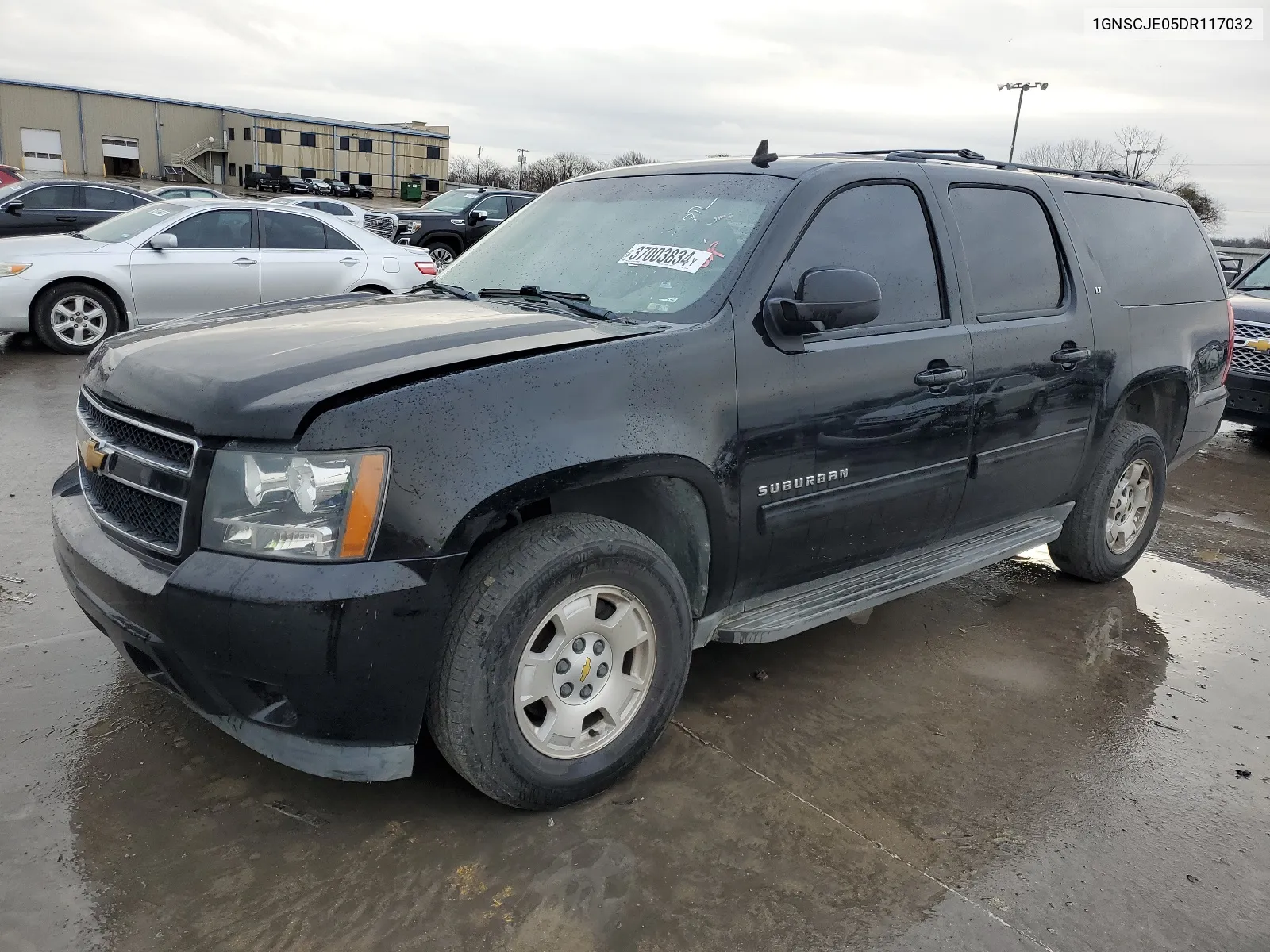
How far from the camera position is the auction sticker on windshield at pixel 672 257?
3201 mm

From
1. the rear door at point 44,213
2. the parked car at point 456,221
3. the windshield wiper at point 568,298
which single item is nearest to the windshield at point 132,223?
the rear door at point 44,213

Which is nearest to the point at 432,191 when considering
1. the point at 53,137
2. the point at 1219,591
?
the point at 53,137

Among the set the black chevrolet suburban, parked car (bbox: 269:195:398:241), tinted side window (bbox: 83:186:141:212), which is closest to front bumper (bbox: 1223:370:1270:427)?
the black chevrolet suburban

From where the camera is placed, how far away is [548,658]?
8.68 ft

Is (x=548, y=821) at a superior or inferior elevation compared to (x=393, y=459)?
inferior

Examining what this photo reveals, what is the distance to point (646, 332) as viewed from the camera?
9.38 feet

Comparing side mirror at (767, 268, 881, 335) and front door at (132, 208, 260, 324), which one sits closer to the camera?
side mirror at (767, 268, 881, 335)

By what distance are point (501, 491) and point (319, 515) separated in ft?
1.44

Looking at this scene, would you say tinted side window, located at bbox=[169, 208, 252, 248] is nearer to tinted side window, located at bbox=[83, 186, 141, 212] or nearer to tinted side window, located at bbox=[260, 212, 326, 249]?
tinted side window, located at bbox=[260, 212, 326, 249]

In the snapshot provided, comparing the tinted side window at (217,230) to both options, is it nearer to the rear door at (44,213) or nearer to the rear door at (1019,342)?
the rear door at (44,213)

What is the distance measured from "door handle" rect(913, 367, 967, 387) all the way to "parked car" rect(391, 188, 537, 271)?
52.1ft

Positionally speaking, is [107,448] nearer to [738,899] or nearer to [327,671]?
[327,671]

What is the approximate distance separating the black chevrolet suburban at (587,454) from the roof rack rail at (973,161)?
0.12 feet

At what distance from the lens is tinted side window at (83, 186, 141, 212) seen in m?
14.2
